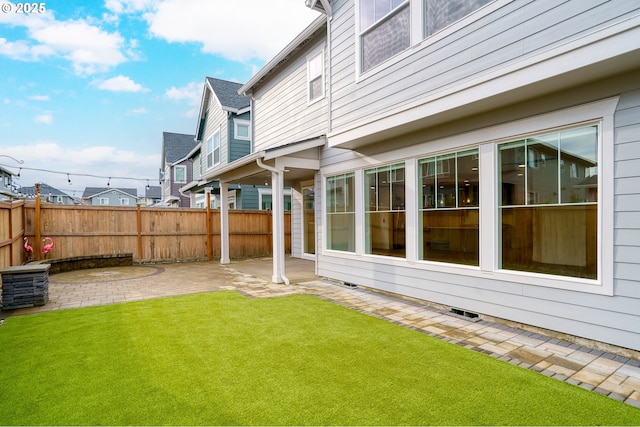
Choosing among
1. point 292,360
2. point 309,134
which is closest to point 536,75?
point 292,360

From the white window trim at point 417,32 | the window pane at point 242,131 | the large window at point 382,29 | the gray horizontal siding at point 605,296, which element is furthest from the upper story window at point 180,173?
the gray horizontal siding at point 605,296

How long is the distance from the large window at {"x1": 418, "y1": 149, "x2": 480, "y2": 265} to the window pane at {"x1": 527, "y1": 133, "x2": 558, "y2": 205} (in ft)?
2.18

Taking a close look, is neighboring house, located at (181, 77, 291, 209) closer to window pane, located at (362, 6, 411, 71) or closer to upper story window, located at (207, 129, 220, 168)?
upper story window, located at (207, 129, 220, 168)

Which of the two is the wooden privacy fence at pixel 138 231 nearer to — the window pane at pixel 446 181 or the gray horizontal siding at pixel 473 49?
the gray horizontal siding at pixel 473 49

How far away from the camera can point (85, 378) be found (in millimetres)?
2945

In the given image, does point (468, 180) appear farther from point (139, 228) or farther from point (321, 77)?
point (139, 228)

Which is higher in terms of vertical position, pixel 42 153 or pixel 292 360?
pixel 42 153

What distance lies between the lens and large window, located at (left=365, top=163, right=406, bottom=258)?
585 cm

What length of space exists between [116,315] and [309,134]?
6.17m

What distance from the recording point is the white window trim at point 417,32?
4082mm

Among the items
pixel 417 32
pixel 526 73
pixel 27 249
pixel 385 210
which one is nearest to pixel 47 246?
pixel 27 249

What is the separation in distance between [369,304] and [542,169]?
3161mm

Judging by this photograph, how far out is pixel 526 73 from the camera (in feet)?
11.7

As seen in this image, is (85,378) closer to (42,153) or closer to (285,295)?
(285,295)
